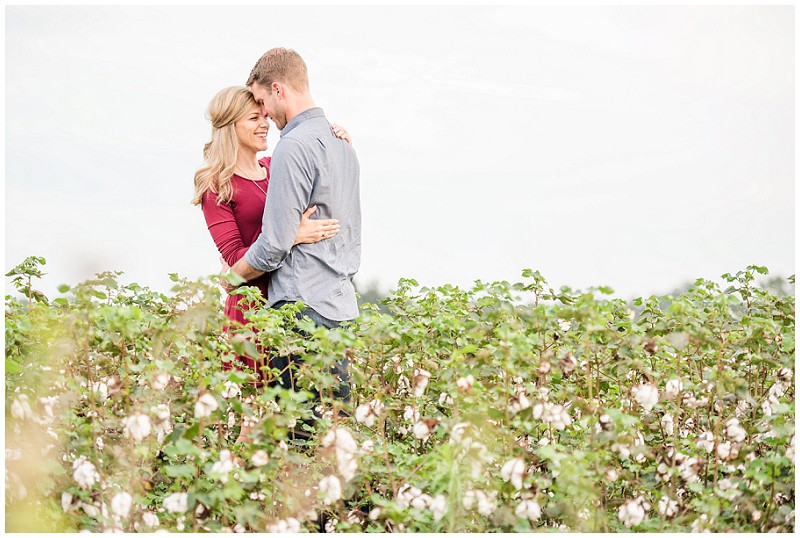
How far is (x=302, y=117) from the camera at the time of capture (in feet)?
12.4

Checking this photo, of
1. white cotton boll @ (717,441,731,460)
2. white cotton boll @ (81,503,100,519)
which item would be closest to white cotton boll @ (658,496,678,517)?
white cotton boll @ (717,441,731,460)

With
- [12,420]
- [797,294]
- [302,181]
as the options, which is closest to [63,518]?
[12,420]

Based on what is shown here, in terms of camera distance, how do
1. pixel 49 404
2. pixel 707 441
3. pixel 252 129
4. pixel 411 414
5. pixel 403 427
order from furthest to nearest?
pixel 252 129 → pixel 403 427 → pixel 411 414 → pixel 707 441 → pixel 49 404

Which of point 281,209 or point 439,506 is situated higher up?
point 281,209

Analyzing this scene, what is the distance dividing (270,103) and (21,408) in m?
1.91

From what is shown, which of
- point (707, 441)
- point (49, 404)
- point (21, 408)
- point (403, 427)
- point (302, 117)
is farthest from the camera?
point (302, 117)

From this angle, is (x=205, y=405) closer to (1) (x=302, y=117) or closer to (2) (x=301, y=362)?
(2) (x=301, y=362)

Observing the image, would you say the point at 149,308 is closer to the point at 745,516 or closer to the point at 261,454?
the point at 261,454

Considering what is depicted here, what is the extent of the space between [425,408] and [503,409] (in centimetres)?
61

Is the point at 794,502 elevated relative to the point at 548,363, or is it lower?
lower

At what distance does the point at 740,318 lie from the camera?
311 cm

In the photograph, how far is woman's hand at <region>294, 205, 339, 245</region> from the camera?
3.59 m

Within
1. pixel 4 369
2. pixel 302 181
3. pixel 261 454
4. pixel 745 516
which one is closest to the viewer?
pixel 261 454

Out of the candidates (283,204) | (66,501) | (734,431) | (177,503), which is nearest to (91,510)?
(66,501)
